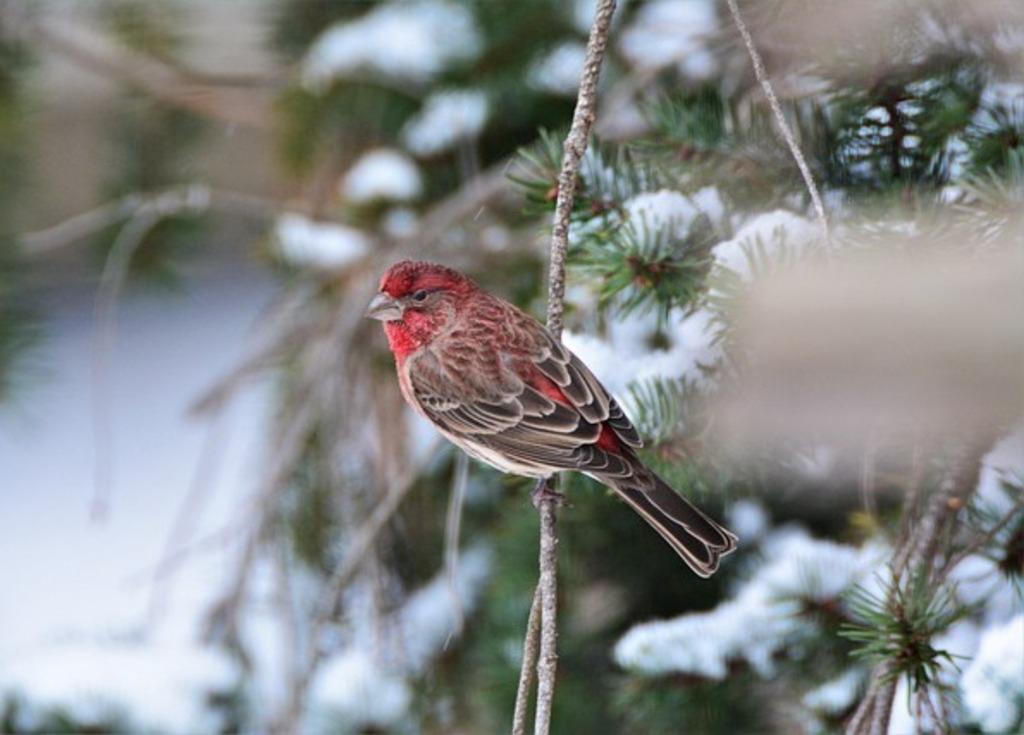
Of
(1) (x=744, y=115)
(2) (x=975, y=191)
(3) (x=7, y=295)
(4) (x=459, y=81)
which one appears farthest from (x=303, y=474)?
(2) (x=975, y=191)

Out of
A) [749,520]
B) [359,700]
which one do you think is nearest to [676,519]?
[749,520]

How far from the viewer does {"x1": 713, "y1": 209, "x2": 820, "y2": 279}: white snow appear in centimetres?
146

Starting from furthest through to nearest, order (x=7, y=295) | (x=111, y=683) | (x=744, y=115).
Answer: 1. (x=7, y=295)
2. (x=111, y=683)
3. (x=744, y=115)

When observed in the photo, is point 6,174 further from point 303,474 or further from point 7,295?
point 303,474

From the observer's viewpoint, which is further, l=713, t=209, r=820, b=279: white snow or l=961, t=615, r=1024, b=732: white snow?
l=961, t=615, r=1024, b=732: white snow

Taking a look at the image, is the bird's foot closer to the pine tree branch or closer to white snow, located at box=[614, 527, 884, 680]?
white snow, located at box=[614, 527, 884, 680]

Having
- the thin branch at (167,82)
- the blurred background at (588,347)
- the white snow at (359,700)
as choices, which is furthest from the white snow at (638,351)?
the thin branch at (167,82)

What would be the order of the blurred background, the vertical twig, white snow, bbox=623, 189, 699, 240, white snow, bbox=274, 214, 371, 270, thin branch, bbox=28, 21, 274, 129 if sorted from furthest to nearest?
white snow, bbox=274, 214, 371, 270
thin branch, bbox=28, 21, 274, 129
white snow, bbox=623, 189, 699, 240
the blurred background
the vertical twig

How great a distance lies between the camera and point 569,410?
1.92 meters

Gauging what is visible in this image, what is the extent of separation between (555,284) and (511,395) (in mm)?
539

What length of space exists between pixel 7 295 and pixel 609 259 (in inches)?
52.9

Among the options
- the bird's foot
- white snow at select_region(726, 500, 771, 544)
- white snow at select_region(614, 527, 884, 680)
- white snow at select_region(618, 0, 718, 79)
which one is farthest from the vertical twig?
white snow at select_region(726, 500, 771, 544)

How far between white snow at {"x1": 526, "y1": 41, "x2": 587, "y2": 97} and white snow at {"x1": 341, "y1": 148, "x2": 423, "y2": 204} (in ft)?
1.06

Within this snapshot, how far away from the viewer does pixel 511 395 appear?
80.6 inches
